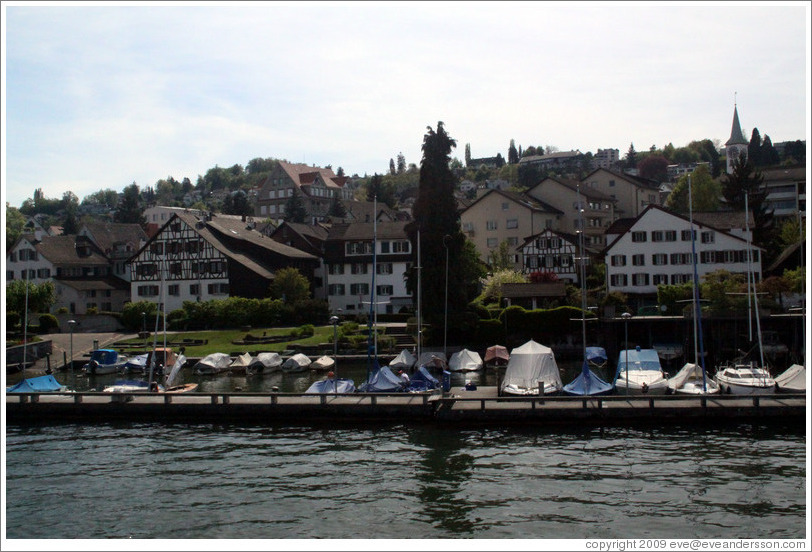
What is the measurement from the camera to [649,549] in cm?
2244

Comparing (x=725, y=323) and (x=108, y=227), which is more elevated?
(x=108, y=227)

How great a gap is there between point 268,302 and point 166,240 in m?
21.1

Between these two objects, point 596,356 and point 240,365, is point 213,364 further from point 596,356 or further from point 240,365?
point 596,356

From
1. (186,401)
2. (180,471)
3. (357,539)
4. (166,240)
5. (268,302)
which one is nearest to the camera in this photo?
(357,539)

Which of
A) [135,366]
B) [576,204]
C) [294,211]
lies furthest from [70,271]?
[576,204]

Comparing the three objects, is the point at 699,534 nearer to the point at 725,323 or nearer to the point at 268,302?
the point at 725,323

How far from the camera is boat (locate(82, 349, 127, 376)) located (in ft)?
217

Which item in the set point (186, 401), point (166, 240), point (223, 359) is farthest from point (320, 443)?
point (166, 240)

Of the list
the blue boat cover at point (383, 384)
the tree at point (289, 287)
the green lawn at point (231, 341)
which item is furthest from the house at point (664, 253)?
the blue boat cover at point (383, 384)

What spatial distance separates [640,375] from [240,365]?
31.9m

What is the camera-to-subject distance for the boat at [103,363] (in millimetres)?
66188

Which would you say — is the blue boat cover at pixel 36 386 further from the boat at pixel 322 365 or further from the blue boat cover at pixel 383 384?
the boat at pixel 322 365

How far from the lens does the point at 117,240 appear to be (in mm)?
120875

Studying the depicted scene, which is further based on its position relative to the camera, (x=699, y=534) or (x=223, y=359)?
(x=223, y=359)
